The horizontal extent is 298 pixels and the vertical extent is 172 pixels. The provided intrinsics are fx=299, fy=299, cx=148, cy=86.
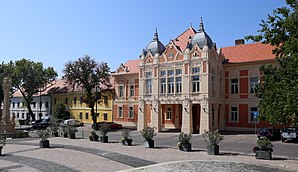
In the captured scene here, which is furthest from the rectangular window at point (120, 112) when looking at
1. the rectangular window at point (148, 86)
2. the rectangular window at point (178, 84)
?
the rectangular window at point (178, 84)

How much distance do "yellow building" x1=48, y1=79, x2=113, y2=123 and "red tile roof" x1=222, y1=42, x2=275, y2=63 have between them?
65.5 ft

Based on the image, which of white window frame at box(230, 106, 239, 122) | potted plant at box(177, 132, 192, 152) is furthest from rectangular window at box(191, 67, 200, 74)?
potted plant at box(177, 132, 192, 152)

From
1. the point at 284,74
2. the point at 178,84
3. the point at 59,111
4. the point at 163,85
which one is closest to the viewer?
the point at 284,74

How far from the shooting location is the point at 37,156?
57.0 feet

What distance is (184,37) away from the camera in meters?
41.5

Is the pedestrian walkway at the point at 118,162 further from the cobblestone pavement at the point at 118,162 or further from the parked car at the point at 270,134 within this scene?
the parked car at the point at 270,134

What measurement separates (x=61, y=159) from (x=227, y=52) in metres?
29.5

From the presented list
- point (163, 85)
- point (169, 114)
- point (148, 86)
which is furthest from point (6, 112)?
point (169, 114)

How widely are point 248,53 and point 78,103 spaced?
31.8m

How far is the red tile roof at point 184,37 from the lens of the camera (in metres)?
40.2

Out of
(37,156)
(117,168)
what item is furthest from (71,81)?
(117,168)

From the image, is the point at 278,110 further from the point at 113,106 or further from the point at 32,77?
the point at 32,77

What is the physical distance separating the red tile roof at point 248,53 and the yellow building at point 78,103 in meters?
20.0

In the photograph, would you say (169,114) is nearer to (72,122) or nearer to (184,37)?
(184,37)
